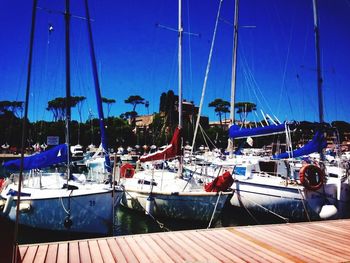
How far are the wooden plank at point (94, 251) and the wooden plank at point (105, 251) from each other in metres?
0.06

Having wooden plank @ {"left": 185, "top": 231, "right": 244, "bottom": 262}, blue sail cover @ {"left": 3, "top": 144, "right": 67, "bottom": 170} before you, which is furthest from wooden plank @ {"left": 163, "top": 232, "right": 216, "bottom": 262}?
blue sail cover @ {"left": 3, "top": 144, "right": 67, "bottom": 170}

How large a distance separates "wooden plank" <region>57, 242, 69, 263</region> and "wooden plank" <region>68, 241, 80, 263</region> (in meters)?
0.06

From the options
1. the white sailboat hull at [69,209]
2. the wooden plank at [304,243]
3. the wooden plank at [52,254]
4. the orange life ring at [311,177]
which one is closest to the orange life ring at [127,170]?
the white sailboat hull at [69,209]

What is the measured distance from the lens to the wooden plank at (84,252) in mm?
5109

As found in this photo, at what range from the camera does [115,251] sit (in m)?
5.53

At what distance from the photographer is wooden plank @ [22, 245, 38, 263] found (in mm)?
5027

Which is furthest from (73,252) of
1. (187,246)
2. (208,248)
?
(208,248)

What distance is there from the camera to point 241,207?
1495cm

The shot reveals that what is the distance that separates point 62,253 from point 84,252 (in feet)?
1.22

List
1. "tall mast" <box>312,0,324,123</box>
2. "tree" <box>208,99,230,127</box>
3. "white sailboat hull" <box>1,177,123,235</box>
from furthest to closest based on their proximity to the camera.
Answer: "tree" <box>208,99,230,127</box> → "tall mast" <box>312,0,324,123</box> → "white sailboat hull" <box>1,177,123,235</box>

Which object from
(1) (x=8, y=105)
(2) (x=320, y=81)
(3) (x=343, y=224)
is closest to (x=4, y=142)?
(1) (x=8, y=105)

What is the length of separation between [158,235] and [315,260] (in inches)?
123

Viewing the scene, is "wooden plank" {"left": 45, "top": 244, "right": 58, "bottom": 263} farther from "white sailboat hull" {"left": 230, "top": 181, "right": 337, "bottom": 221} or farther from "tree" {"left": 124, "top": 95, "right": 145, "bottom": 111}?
"tree" {"left": 124, "top": 95, "right": 145, "bottom": 111}

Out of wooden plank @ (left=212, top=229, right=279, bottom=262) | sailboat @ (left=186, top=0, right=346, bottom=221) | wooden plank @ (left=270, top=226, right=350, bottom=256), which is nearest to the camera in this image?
wooden plank @ (left=212, top=229, right=279, bottom=262)
